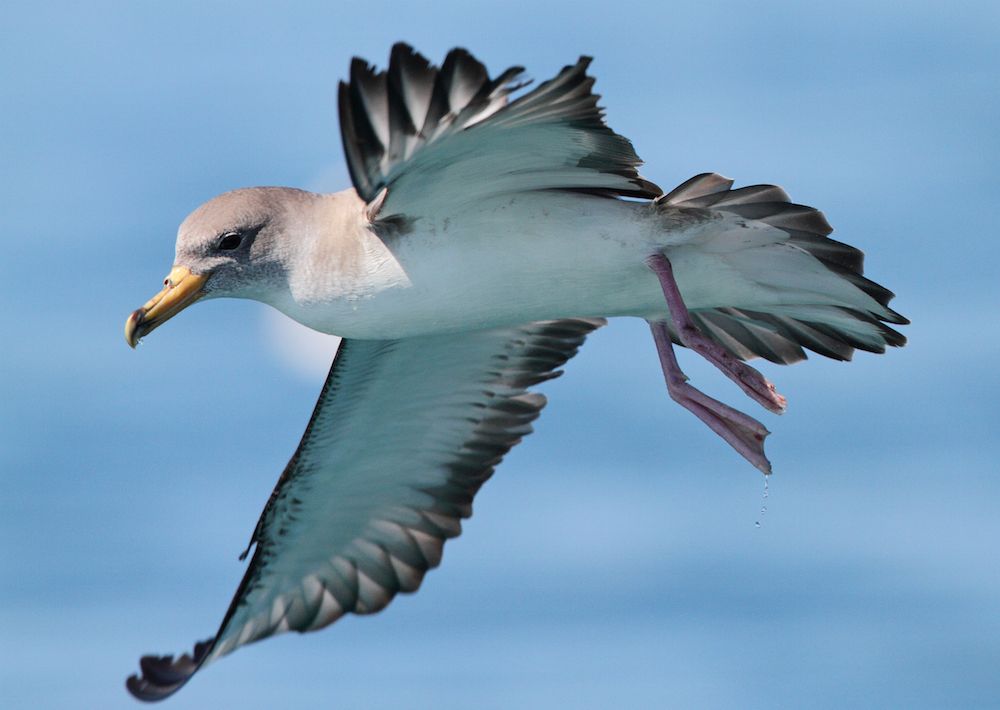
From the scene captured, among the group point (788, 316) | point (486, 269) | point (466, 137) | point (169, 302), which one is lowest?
point (169, 302)

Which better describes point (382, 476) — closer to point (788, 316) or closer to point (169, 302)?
point (169, 302)

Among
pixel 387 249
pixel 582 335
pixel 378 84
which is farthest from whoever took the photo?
pixel 582 335

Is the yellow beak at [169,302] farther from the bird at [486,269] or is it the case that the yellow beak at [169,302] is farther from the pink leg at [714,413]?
the pink leg at [714,413]

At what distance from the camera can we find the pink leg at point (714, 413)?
923cm

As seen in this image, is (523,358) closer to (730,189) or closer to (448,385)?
(448,385)

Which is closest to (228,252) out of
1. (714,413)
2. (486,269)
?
(486,269)

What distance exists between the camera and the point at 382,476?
1109cm

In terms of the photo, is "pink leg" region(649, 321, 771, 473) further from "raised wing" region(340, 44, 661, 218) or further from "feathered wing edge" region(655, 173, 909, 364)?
"raised wing" region(340, 44, 661, 218)

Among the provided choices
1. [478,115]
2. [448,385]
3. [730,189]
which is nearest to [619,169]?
[730,189]

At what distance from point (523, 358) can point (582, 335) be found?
0.39 m

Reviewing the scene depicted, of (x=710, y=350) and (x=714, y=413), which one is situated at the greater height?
(x=710, y=350)

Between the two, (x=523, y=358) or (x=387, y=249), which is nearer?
(x=387, y=249)

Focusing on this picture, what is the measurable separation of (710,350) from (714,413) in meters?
0.36

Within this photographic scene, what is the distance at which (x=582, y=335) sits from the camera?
10.5 metres
